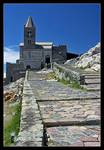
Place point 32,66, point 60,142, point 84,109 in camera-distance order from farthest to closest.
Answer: point 32,66, point 84,109, point 60,142

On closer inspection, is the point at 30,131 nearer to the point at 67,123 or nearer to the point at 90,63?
the point at 67,123

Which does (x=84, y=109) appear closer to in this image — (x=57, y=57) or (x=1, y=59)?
(x=1, y=59)

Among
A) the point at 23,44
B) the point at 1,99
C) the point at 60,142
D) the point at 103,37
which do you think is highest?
the point at 23,44

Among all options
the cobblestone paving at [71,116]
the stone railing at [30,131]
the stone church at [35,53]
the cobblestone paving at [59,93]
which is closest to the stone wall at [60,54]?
the stone church at [35,53]

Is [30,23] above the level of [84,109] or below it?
above

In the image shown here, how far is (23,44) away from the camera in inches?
3302

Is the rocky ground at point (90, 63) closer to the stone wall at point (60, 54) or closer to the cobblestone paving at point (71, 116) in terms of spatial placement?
the cobblestone paving at point (71, 116)

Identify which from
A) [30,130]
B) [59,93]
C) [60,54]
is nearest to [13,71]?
[60,54]

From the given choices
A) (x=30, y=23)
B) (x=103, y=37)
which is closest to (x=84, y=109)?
(x=103, y=37)

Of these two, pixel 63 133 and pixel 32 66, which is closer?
pixel 63 133

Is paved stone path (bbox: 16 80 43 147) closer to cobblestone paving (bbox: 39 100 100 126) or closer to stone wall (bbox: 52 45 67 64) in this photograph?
cobblestone paving (bbox: 39 100 100 126)

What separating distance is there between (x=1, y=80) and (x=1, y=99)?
0.53 feet

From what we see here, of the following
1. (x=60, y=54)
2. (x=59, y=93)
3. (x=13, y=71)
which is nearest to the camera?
(x=59, y=93)

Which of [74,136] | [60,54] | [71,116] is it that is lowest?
[74,136]
